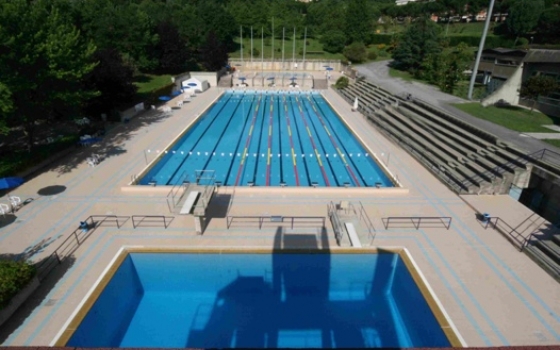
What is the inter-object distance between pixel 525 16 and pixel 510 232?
5660 cm

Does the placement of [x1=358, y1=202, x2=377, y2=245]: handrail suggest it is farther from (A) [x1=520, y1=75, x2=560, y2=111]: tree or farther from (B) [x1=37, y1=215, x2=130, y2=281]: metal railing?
(A) [x1=520, y1=75, x2=560, y2=111]: tree

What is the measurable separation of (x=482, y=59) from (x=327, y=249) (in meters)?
27.4

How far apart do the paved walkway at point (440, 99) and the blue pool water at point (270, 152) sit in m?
5.52

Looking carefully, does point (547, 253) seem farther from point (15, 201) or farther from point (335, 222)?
point (15, 201)

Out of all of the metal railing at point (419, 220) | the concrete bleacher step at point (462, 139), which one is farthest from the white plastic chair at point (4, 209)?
the concrete bleacher step at point (462, 139)

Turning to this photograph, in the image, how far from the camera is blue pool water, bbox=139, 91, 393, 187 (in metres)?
14.5

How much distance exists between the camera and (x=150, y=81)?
32.8 meters

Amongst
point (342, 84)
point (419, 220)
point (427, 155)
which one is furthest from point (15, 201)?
point (342, 84)

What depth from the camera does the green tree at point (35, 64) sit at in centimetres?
1145

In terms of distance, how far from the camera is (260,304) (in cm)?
828

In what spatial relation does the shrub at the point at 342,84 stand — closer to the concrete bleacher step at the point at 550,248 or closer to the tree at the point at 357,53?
the tree at the point at 357,53

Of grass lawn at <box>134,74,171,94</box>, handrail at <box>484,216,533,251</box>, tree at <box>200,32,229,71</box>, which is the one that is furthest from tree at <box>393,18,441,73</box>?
handrail at <box>484,216,533,251</box>

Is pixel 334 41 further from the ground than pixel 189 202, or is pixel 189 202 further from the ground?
pixel 334 41

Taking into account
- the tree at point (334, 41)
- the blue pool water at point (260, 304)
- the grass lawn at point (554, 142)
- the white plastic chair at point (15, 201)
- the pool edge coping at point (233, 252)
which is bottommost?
the blue pool water at point (260, 304)
